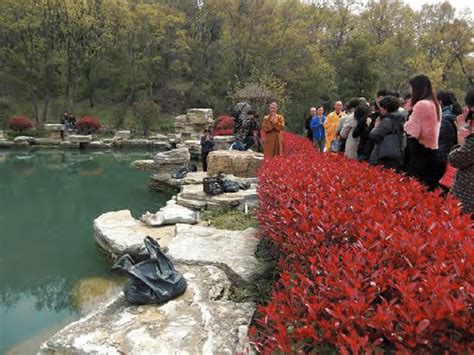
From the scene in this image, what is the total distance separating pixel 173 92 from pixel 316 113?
1811 cm

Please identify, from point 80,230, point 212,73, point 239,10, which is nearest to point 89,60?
point 212,73

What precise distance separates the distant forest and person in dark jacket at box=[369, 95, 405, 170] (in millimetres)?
12887

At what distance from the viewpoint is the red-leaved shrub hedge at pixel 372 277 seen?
54.2 inches

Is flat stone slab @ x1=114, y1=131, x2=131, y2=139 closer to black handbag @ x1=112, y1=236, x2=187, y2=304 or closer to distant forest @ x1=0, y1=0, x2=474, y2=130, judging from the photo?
distant forest @ x1=0, y1=0, x2=474, y2=130

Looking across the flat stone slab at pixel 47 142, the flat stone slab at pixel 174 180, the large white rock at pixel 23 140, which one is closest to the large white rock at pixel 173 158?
the flat stone slab at pixel 174 180

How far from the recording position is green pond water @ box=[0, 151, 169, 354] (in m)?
4.27

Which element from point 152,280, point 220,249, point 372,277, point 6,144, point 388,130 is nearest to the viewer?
point 372,277

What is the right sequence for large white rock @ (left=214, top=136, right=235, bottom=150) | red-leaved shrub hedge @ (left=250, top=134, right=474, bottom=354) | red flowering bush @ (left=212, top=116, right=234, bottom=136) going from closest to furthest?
red-leaved shrub hedge @ (left=250, top=134, right=474, bottom=354)
large white rock @ (left=214, top=136, right=235, bottom=150)
red flowering bush @ (left=212, top=116, right=234, bottom=136)

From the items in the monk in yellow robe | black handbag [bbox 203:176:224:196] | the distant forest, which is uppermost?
the distant forest

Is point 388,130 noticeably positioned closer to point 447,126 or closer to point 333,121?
point 447,126

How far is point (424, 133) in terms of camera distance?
3680 millimetres

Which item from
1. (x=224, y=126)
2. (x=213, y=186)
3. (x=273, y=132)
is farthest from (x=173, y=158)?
(x=224, y=126)

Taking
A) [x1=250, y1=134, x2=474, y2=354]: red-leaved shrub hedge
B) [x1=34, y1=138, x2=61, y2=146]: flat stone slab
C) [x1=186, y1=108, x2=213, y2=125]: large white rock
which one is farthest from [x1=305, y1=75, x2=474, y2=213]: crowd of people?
[x1=34, y1=138, x2=61, y2=146]: flat stone slab

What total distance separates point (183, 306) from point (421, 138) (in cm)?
244
